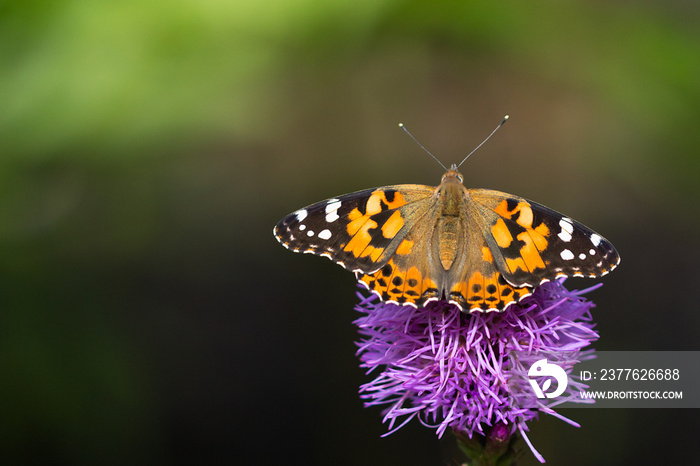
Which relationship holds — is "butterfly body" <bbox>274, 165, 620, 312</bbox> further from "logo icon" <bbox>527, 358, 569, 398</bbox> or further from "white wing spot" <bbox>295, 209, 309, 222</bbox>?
"logo icon" <bbox>527, 358, 569, 398</bbox>

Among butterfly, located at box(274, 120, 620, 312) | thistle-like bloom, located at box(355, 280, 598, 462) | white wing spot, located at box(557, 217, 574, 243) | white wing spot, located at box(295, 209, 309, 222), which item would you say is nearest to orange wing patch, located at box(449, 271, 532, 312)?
butterfly, located at box(274, 120, 620, 312)

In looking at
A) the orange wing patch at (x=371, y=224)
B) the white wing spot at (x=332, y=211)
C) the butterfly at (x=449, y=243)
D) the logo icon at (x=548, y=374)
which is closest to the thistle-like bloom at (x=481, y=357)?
the logo icon at (x=548, y=374)

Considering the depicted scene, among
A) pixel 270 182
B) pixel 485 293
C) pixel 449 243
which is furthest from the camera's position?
pixel 270 182

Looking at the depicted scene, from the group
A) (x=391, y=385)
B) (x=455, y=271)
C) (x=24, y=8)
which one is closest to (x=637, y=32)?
(x=455, y=271)

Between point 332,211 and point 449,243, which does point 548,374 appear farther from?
point 332,211

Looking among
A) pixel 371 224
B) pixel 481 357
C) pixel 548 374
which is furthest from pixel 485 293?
pixel 371 224

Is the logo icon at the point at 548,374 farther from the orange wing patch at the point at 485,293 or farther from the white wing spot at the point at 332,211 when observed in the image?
the white wing spot at the point at 332,211

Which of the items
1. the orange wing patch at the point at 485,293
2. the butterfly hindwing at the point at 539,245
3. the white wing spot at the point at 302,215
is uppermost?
the white wing spot at the point at 302,215
